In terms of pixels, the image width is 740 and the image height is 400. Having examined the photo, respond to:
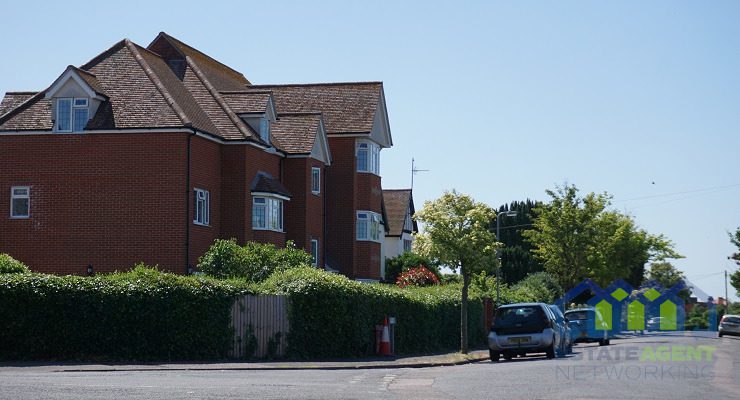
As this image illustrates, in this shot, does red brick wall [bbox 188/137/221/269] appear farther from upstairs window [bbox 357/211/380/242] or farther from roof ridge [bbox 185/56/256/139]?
upstairs window [bbox 357/211/380/242]

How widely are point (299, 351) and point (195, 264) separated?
35.5ft

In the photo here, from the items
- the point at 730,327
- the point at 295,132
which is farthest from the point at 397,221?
the point at 295,132

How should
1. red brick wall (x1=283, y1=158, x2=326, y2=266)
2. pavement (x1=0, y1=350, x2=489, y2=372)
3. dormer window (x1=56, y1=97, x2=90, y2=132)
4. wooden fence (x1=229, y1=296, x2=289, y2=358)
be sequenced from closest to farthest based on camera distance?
pavement (x1=0, y1=350, x2=489, y2=372) < wooden fence (x1=229, y1=296, x2=289, y2=358) < dormer window (x1=56, y1=97, x2=90, y2=132) < red brick wall (x1=283, y1=158, x2=326, y2=266)

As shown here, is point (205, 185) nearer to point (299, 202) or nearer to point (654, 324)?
point (299, 202)

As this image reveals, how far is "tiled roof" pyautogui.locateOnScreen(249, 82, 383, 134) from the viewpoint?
50312 mm

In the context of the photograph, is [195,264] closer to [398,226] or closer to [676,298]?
[398,226]

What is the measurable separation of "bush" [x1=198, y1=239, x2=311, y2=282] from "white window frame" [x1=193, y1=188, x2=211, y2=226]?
2.50 metres

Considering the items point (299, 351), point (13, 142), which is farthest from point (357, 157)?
point (299, 351)

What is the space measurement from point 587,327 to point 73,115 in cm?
2111

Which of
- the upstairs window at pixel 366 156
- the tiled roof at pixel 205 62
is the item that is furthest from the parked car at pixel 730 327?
the tiled roof at pixel 205 62

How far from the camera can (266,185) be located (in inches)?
1692

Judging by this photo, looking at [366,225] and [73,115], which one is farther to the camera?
[366,225]

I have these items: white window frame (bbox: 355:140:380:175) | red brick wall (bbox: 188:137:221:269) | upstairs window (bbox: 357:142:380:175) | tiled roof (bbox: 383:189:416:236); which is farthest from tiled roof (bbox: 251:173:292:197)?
tiled roof (bbox: 383:189:416:236)

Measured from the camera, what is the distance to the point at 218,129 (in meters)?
42.5
